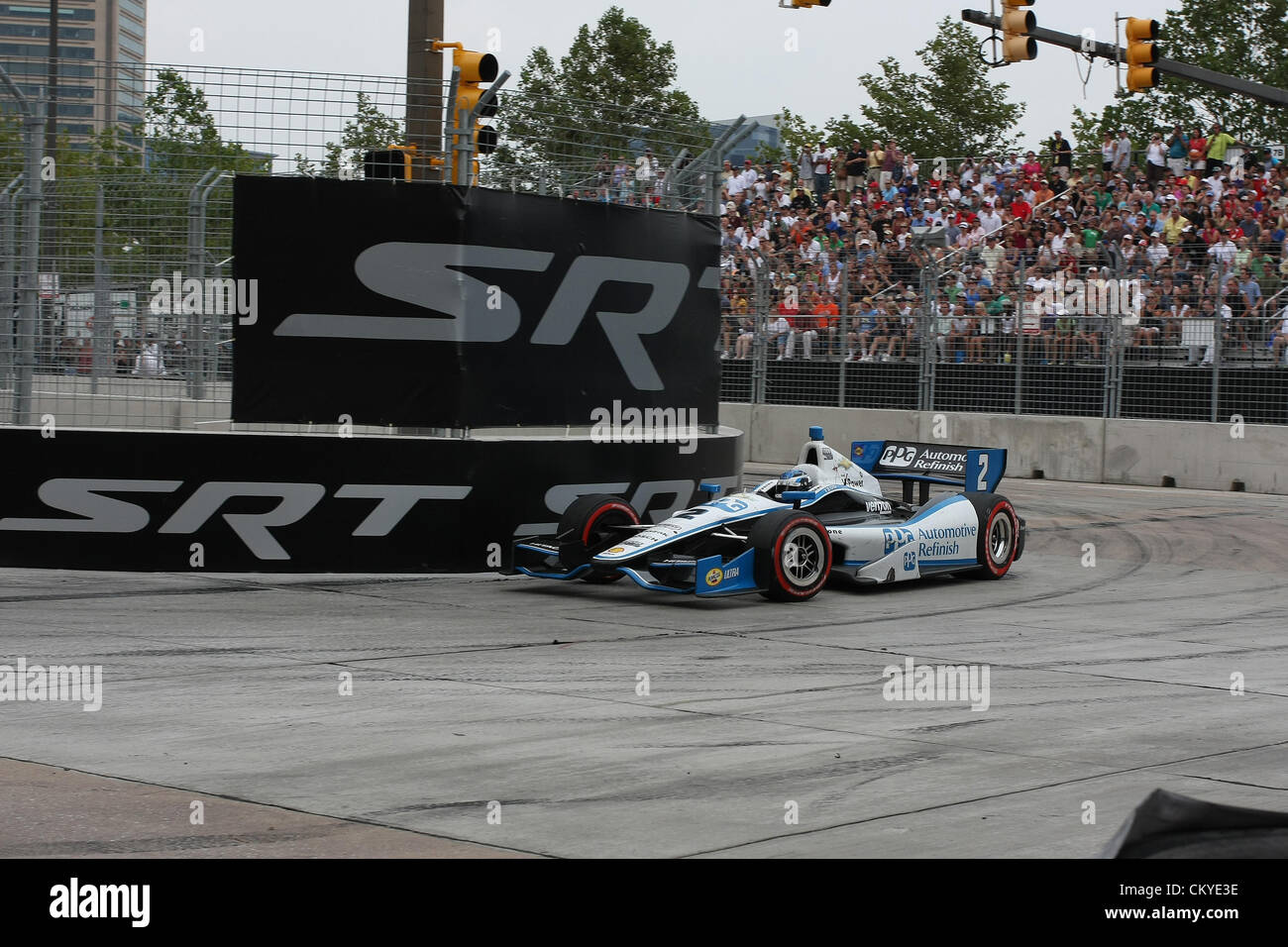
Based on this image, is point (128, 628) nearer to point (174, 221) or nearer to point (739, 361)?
point (174, 221)

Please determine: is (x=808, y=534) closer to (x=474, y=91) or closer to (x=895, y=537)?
(x=895, y=537)

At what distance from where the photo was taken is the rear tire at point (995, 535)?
12328mm

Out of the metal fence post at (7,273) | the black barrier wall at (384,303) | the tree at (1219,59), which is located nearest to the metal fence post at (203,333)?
the black barrier wall at (384,303)

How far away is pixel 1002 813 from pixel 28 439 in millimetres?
8582

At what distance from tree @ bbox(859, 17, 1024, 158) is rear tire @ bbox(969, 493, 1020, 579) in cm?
4805

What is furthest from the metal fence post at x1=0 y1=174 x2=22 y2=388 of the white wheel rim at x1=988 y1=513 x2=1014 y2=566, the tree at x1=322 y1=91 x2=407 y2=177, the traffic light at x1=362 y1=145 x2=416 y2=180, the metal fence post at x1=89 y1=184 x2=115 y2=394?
the white wheel rim at x1=988 y1=513 x2=1014 y2=566

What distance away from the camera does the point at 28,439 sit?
1169cm

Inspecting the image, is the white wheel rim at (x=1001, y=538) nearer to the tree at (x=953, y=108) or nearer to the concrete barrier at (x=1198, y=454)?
the concrete barrier at (x=1198, y=454)

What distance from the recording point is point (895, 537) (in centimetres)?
1171

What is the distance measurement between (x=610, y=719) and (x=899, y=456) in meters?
6.62

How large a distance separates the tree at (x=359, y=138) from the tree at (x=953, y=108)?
160 ft

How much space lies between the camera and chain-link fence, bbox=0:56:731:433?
39.2ft
